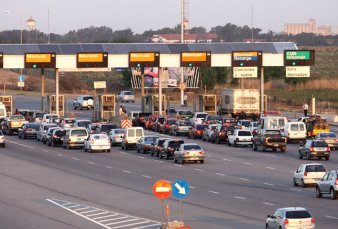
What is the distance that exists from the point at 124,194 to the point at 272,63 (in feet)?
163

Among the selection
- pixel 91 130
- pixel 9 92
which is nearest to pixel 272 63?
pixel 91 130

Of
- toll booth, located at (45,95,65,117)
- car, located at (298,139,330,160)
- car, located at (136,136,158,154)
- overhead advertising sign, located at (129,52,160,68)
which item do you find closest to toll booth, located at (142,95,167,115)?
overhead advertising sign, located at (129,52,160,68)

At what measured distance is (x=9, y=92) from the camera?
518ft

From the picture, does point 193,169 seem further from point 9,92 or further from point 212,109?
point 9,92

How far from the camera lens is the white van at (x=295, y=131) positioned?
7294 centimetres

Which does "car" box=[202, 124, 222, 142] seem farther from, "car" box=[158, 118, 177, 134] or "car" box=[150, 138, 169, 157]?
"car" box=[150, 138, 169, 157]

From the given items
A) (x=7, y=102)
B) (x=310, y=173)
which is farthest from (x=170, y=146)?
(x=7, y=102)

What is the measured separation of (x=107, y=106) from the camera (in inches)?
3903

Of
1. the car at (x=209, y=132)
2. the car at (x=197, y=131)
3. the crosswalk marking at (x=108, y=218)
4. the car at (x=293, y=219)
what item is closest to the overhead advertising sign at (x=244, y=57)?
the car at (x=197, y=131)

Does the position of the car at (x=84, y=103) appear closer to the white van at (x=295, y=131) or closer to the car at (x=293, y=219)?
the white van at (x=295, y=131)

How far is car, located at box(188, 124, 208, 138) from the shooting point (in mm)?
79125

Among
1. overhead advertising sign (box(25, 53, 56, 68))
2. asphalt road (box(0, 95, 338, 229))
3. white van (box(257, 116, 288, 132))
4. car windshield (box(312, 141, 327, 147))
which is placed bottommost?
asphalt road (box(0, 95, 338, 229))

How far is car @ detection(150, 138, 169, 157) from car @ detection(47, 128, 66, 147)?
10228mm

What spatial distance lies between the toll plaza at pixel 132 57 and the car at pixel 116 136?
51.8 ft
